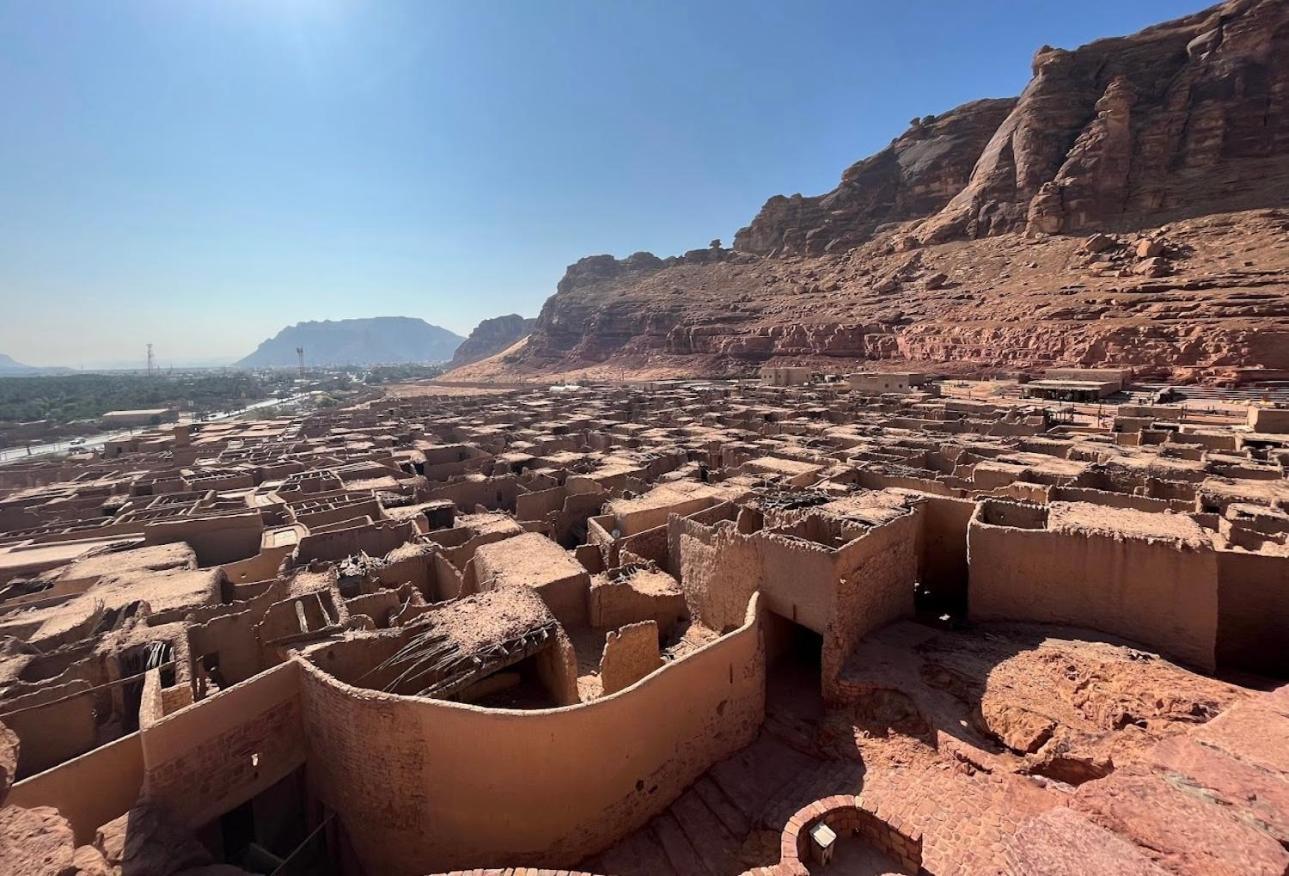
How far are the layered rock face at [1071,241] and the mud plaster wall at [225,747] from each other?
5357 cm

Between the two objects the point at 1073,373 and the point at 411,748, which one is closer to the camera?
the point at 411,748

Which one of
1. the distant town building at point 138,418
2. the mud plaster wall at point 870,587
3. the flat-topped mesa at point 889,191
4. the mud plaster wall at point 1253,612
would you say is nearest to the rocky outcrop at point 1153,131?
the flat-topped mesa at point 889,191

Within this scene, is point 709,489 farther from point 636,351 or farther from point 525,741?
point 636,351

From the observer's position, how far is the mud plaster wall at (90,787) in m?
7.13

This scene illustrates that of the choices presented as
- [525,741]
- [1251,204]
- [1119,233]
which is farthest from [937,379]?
[525,741]

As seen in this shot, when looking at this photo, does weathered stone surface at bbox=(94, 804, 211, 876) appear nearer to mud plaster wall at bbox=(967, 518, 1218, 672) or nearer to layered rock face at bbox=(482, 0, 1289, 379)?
mud plaster wall at bbox=(967, 518, 1218, 672)

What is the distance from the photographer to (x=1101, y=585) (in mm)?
9727

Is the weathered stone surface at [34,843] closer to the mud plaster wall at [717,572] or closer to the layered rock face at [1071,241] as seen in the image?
the mud plaster wall at [717,572]

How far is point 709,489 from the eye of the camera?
17.3m

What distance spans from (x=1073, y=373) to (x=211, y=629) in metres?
50.3

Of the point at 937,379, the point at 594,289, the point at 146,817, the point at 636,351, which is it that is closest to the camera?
the point at 146,817

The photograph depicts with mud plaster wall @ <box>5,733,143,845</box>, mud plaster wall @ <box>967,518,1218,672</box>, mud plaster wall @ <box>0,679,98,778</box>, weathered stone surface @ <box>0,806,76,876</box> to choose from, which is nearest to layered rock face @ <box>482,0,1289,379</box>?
mud plaster wall @ <box>967,518,1218,672</box>

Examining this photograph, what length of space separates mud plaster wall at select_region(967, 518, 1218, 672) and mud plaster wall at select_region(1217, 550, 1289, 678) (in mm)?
1030

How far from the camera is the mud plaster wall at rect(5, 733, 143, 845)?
7129mm
